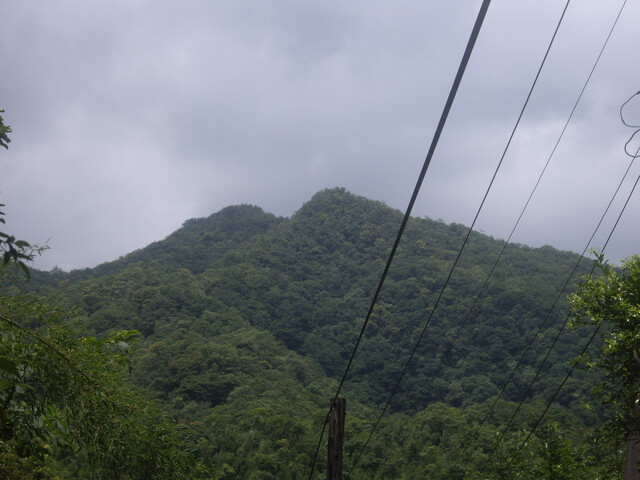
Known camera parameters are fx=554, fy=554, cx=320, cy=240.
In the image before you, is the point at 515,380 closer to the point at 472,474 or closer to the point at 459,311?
the point at 459,311

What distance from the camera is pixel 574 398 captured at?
30953mm

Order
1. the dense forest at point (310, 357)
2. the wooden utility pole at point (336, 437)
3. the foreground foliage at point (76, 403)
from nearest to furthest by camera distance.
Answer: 1. the foreground foliage at point (76, 403)
2. the wooden utility pole at point (336, 437)
3. the dense forest at point (310, 357)

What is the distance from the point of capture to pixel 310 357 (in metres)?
52.5

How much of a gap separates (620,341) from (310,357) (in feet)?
156

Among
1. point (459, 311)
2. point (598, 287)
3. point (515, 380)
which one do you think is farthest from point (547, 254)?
point (598, 287)

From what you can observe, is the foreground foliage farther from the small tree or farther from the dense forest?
the small tree

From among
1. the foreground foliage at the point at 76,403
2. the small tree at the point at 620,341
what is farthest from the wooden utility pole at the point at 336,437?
the small tree at the point at 620,341

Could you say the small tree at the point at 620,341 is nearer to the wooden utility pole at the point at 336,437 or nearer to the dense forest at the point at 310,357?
the dense forest at the point at 310,357

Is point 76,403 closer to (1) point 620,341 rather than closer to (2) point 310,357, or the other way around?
(1) point 620,341

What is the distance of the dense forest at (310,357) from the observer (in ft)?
15.8

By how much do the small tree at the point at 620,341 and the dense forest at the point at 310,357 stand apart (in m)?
0.41

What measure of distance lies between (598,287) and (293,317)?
168 ft

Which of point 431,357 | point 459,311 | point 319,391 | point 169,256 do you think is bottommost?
point 319,391

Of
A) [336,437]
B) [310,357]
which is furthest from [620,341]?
[310,357]
